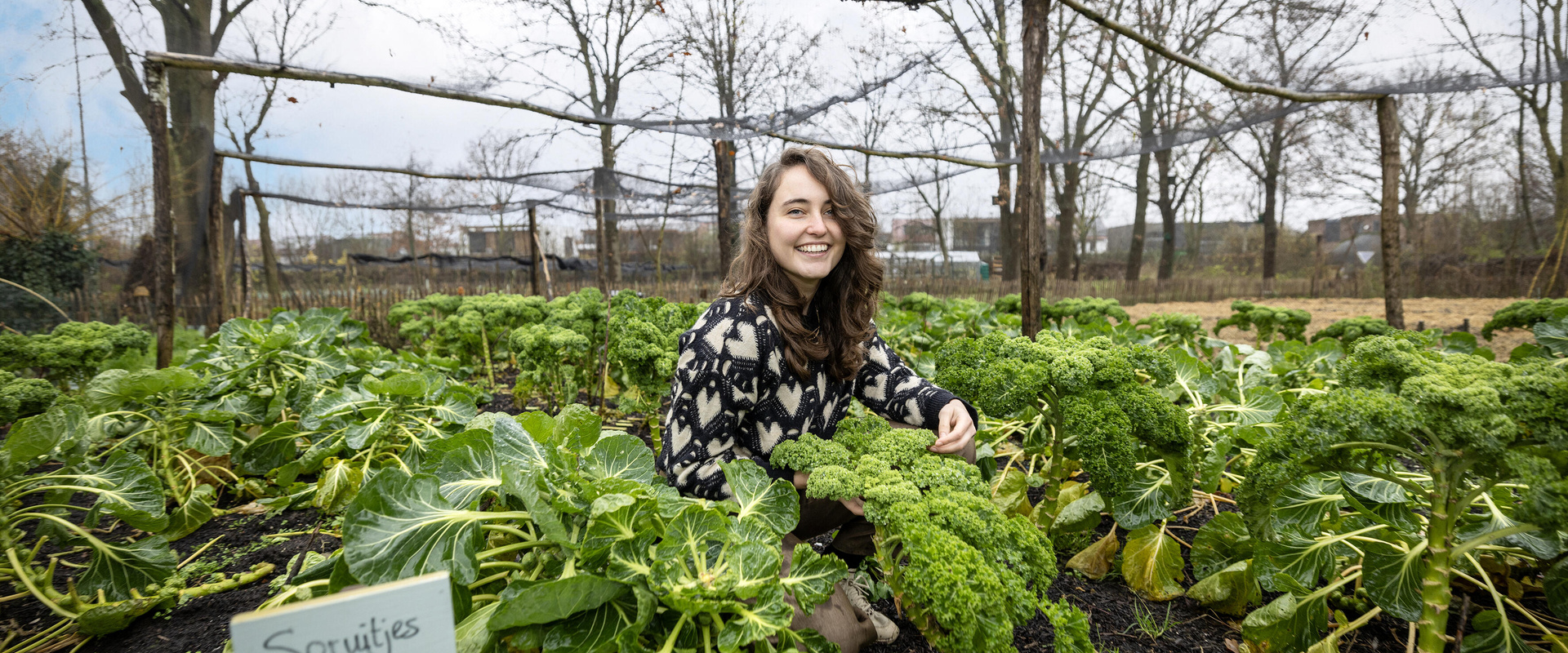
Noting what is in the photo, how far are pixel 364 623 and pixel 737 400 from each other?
1067 mm

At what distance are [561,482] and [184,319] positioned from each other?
8.44 m

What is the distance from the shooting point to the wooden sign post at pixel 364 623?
794 mm

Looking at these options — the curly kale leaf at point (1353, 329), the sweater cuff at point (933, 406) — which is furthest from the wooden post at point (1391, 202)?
the sweater cuff at point (933, 406)

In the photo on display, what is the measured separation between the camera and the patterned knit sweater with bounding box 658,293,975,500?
1759mm

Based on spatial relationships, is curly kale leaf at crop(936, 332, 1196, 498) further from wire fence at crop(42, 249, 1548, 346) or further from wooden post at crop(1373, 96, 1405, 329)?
wire fence at crop(42, 249, 1548, 346)

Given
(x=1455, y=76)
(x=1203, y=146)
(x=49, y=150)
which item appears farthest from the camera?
(x=1203, y=146)

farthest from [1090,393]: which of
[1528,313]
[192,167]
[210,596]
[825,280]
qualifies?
[192,167]

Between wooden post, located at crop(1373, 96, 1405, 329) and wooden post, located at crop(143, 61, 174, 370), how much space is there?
9.79m

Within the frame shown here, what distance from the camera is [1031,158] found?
4340mm

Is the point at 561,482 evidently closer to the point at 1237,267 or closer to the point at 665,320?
the point at 665,320

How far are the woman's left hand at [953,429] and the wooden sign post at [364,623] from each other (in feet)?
4.28

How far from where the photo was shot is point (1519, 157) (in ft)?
48.9

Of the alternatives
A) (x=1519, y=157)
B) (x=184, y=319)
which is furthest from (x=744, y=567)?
(x=1519, y=157)

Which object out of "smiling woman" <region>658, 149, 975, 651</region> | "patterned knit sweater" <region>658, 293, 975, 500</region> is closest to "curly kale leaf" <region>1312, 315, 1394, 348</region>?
"smiling woman" <region>658, 149, 975, 651</region>
